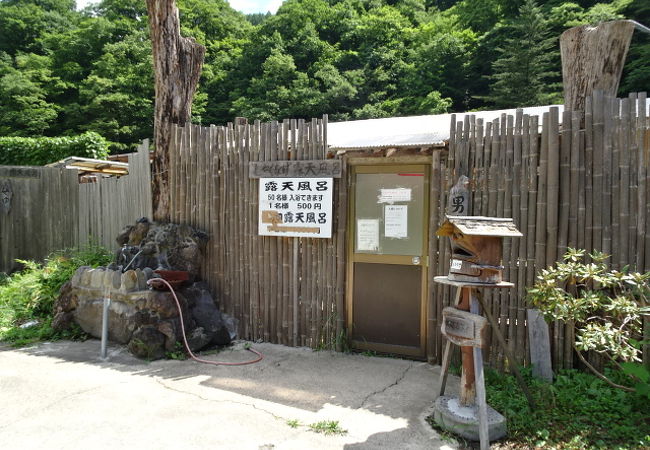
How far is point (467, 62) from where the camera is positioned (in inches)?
1027

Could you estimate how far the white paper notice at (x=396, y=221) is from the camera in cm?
534

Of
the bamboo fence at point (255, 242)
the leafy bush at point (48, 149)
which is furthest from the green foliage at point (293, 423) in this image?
the leafy bush at point (48, 149)

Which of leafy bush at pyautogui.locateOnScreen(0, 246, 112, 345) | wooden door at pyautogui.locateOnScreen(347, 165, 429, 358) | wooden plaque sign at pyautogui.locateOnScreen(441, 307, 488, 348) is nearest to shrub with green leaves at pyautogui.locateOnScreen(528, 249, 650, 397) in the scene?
wooden plaque sign at pyautogui.locateOnScreen(441, 307, 488, 348)

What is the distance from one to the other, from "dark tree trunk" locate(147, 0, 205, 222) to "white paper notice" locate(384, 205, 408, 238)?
3.27 m

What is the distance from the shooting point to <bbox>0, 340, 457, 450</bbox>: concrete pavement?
3484 mm

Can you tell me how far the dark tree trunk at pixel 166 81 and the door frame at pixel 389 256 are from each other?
112 inches

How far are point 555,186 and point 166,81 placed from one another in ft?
17.6

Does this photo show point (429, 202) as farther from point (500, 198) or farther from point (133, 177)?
point (133, 177)

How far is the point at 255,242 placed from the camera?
611 cm

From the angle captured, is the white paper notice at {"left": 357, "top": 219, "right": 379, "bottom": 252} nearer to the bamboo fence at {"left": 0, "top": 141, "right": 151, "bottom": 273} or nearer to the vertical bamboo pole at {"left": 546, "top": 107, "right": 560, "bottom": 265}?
the vertical bamboo pole at {"left": 546, "top": 107, "right": 560, "bottom": 265}

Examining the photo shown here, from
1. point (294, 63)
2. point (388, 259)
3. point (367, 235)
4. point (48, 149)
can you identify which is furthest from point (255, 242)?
point (294, 63)

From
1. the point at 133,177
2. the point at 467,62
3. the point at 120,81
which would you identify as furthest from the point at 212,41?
the point at 133,177

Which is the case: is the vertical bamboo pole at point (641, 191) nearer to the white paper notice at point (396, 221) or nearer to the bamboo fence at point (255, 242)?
the white paper notice at point (396, 221)

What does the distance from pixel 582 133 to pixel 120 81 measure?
2686 centimetres
